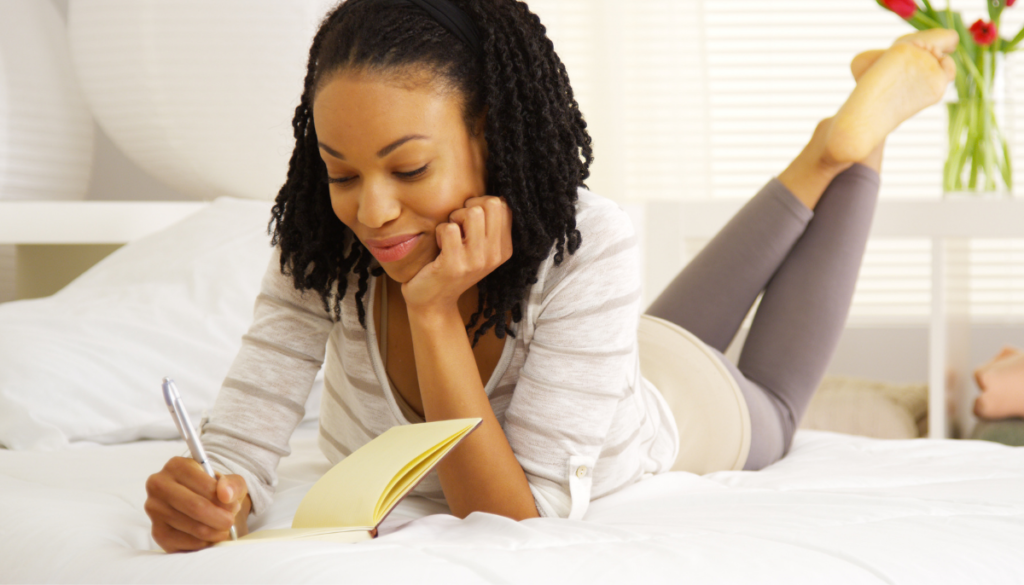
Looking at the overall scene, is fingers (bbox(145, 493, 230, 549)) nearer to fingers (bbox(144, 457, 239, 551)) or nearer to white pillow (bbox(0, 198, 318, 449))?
fingers (bbox(144, 457, 239, 551))

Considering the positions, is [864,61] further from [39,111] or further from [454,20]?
[39,111]

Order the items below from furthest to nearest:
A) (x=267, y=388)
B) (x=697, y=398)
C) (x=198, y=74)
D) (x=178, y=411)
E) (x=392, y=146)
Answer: (x=198, y=74) < (x=697, y=398) < (x=267, y=388) < (x=392, y=146) < (x=178, y=411)

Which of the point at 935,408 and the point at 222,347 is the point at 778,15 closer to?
the point at 935,408

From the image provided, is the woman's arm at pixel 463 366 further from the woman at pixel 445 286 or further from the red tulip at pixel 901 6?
the red tulip at pixel 901 6

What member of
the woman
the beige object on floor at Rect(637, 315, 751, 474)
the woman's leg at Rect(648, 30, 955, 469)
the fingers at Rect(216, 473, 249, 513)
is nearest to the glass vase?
the woman's leg at Rect(648, 30, 955, 469)

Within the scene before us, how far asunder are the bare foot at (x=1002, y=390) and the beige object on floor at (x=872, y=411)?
151 millimetres

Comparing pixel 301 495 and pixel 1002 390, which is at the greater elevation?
pixel 301 495

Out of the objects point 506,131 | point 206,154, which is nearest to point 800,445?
point 506,131

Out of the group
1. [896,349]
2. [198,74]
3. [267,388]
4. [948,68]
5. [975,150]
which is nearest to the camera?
[267,388]

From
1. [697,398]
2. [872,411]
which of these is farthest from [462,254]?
[872,411]

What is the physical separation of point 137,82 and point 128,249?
432mm

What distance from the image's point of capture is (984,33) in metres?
1.63

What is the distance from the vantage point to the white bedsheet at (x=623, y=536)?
515mm

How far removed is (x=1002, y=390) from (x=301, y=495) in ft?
3.79
